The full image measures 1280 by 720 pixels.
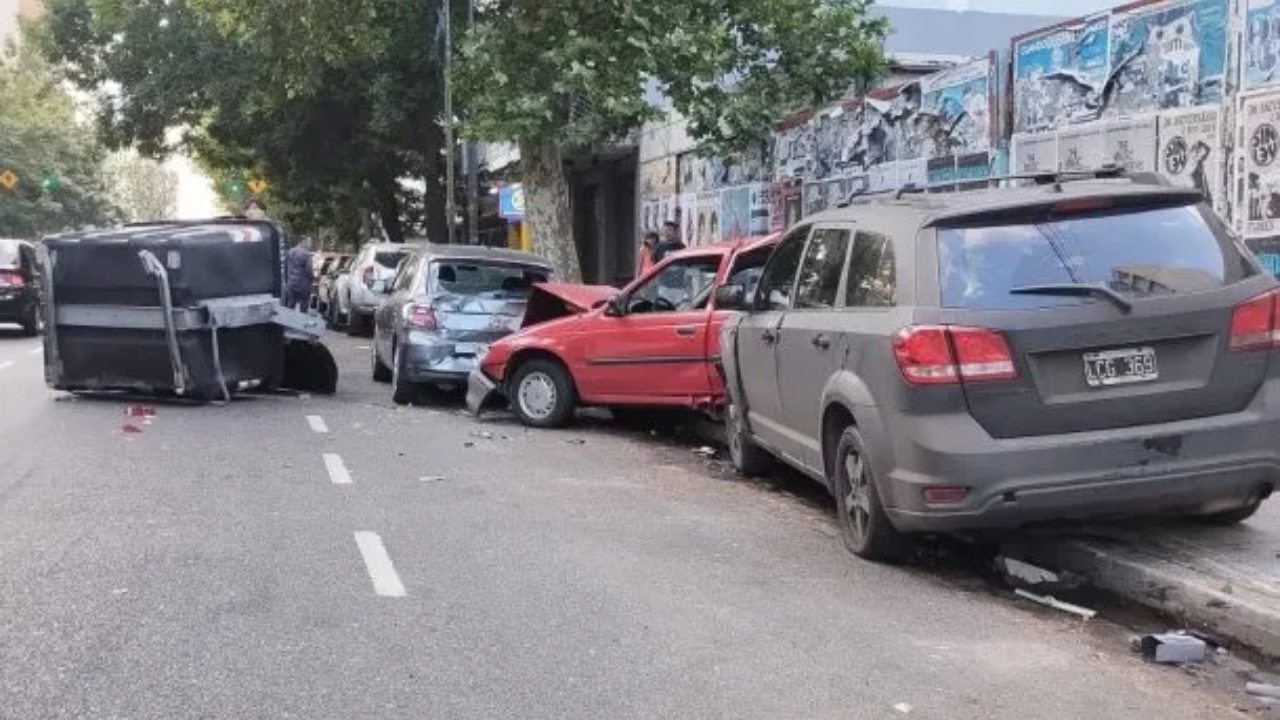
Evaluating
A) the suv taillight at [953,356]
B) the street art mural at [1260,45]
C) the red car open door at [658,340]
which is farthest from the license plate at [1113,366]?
the street art mural at [1260,45]

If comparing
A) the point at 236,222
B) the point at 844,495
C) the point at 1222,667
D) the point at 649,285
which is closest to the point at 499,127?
the point at 236,222

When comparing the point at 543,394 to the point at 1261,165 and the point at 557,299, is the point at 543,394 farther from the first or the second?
the point at 1261,165

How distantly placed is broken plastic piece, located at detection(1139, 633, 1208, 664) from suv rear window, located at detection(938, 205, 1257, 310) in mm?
1553

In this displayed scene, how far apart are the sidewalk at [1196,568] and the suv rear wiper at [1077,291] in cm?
123

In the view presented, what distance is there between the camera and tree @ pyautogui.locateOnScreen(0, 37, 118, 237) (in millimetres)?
61688

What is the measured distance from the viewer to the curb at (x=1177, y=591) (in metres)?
5.89

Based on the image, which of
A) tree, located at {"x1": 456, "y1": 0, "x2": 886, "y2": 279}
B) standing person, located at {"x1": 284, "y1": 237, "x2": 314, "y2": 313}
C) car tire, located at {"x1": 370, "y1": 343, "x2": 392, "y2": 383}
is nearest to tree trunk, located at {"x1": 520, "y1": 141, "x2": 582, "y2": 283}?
tree, located at {"x1": 456, "y1": 0, "x2": 886, "y2": 279}

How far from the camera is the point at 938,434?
654 cm

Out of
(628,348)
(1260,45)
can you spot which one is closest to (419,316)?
(628,348)

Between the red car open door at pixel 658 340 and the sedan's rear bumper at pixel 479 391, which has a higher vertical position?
the red car open door at pixel 658 340

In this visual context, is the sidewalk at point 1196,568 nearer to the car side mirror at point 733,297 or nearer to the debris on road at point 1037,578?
the debris on road at point 1037,578

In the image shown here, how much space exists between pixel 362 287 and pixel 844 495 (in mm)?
19422

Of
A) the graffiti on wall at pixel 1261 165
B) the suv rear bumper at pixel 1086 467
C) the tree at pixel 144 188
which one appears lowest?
the suv rear bumper at pixel 1086 467

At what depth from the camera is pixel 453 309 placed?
1437 centimetres
